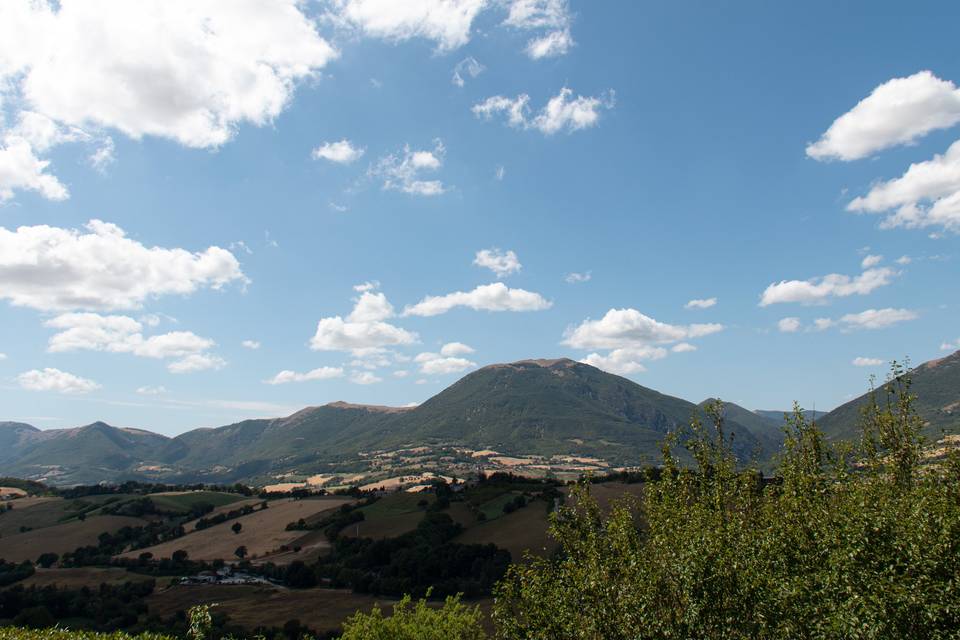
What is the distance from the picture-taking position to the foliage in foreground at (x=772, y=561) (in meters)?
19.3

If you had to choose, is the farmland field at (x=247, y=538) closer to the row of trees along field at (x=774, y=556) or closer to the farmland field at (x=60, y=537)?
the farmland field at (x=60, y=537)

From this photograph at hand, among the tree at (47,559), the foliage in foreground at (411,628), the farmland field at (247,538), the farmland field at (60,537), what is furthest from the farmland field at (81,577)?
the foliage in foreground at (411,628)

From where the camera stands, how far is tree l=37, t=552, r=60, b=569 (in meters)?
155

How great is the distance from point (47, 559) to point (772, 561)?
19355 cm

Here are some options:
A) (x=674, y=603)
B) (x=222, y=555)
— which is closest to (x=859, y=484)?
(x=674, y=603)

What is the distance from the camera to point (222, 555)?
6230 inches

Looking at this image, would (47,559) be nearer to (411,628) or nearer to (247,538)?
(247,538)

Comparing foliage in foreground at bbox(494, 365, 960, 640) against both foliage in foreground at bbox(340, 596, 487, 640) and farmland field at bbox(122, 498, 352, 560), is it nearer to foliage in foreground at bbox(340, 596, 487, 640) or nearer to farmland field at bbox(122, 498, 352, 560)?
foliage in foreground at bbox(340, 596, 487, 640)

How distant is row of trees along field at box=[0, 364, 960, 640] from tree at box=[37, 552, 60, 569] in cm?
15810

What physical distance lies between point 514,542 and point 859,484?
110 metres

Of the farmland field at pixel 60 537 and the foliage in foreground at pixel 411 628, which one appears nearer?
the foliage in foreground at pixel 411 628

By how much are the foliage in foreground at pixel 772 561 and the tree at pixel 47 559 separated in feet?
582

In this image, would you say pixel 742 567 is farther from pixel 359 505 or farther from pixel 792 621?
pixel 359 505

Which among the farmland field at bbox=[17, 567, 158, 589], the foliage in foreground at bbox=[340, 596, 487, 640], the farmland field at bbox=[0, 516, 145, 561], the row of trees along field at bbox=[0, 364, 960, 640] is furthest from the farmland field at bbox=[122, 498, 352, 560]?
the row of trees along field at bbox=[0, 364, 960, 640]
